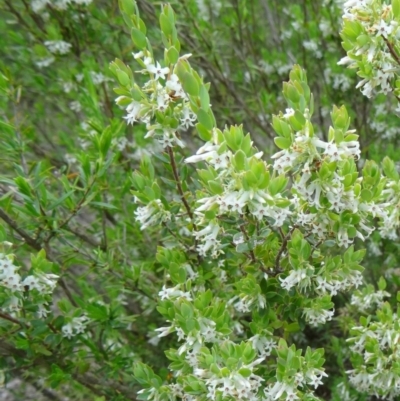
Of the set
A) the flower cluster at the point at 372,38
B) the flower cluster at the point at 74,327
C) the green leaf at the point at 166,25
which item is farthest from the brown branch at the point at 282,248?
the flower cluster at the point at 74,327

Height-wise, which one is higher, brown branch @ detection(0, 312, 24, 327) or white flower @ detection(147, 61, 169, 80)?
white flower @ detection(147, 61, 169, 80)

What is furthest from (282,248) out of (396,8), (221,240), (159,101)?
(396,8)

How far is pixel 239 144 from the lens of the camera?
1411 millimetres

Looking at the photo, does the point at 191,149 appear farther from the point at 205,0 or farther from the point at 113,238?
the point at 113,238

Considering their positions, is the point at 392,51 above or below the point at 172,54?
above

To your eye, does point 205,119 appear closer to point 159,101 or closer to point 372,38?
point 159,101

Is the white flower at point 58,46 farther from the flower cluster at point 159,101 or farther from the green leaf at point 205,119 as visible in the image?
the green leaf at point 205,119

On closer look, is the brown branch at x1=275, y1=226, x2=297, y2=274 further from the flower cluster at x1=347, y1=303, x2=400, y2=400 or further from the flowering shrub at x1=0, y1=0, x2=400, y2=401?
the flower cluster at x1=347, y1=303, x2=400, y2=400

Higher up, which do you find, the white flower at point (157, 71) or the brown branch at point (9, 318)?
the white flower at point (157, 71)

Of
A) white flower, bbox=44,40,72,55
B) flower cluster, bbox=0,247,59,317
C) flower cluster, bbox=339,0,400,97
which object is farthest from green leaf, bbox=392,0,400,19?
white flower, bbox=44,40,72,55

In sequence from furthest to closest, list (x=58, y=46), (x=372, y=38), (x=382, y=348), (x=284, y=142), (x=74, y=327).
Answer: (x=58, y=46) < (x=74, y=327) < (x=382, y=348) < (x=372, y=38) < (x=284, y=142)

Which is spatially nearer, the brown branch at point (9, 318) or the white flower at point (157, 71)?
the white flower at point (157, 71)

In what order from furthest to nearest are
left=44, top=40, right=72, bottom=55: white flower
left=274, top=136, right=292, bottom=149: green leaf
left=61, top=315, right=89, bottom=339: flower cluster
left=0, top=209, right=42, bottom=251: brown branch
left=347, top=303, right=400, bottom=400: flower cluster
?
1. left=44, top=40, right=72, bottom=55: white flower
2. left=61, top=315, right=89, bottom=339: flower cluster
3. left=0, top=209, right=42, bottom=251: brown branch
4. left=347, top=303, right=400, bottom=400: flower cluster
5. left=274, top=136, right=292, bottom=149: green leaf

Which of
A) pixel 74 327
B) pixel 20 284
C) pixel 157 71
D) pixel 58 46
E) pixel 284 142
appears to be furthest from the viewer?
pixel 58 46
